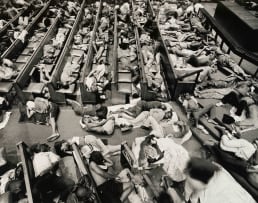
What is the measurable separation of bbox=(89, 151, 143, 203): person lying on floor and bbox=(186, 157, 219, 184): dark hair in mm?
1180

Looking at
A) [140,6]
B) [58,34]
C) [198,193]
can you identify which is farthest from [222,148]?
[140,6]

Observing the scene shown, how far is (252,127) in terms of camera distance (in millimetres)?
6293

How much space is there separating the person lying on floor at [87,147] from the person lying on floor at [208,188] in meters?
1.65

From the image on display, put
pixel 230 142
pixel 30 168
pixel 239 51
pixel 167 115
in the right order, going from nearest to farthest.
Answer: pixel 30 168 → pixel 230 142 → pixel 167 115 → pixel 239 51

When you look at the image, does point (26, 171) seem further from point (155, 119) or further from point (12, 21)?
point (12, 21)

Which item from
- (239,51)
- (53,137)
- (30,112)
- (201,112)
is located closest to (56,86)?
(30,112)

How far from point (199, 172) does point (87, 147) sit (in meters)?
2.44

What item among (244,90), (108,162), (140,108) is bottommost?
(108,162)

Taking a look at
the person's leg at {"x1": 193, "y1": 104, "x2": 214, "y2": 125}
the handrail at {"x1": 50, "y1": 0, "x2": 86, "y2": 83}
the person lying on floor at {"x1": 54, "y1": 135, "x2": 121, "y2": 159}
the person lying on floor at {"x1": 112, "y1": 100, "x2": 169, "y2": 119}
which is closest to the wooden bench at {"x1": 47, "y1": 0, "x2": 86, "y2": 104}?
the handrail at {"x1": 50, "y1": 0, "x2": 86, "y2": 83}

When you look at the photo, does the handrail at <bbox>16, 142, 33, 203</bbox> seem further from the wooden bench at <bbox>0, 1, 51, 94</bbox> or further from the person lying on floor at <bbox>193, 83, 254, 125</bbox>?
the person lying on floor at <bbox>193, 83, 254, 125</bbox>

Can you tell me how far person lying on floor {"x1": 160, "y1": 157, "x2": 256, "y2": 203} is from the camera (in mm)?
4547

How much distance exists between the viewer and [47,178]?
480 centimetres

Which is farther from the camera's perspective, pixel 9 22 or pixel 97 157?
pixel 9 22

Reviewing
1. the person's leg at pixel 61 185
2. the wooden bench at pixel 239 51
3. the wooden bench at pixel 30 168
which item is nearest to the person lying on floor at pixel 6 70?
the wooden bench at pixel 30 168
